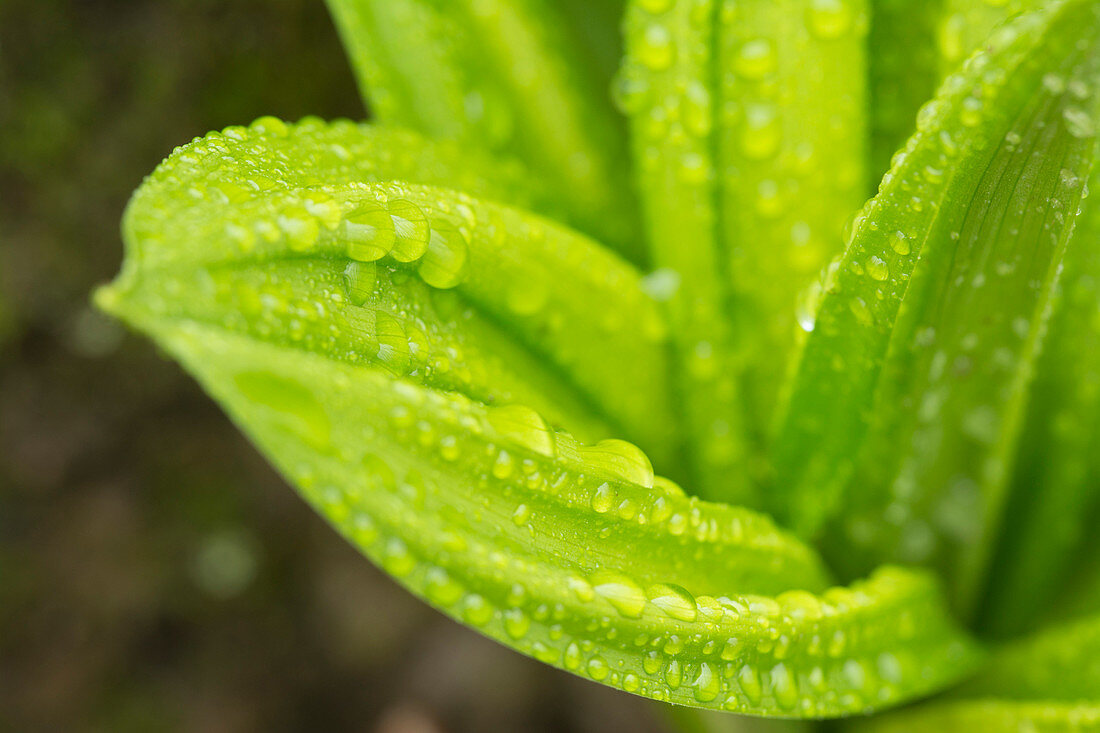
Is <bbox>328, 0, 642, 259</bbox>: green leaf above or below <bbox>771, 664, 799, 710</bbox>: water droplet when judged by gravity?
above

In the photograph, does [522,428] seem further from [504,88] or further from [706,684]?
[504,88]

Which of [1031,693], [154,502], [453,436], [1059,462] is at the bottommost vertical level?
[154,502]

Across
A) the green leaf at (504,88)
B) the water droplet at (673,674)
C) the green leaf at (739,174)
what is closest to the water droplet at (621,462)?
the water droplet at (673,674)

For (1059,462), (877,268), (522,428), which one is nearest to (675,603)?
(522,428)

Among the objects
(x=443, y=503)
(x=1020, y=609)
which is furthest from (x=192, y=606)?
(x=1020, y=609)

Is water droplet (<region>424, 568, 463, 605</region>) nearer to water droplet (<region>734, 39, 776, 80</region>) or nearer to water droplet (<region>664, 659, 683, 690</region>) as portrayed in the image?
water droplet (<region>664, 659, 683, 690</region>)

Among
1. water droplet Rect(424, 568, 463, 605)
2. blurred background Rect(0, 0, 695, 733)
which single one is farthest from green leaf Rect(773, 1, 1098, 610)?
blurred background Rect(0, 0, 695, 733)

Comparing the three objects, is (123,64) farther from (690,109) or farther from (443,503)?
(443,503)

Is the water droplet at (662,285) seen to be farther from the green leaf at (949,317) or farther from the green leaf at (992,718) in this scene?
the green leaf at (992,718)
